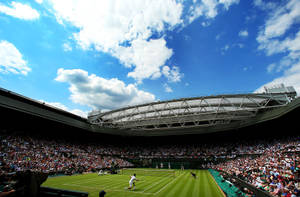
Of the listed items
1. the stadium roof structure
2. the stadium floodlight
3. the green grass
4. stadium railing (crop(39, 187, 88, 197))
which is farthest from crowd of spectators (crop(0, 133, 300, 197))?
stadium railing (crop(39, 187, 88, 197))

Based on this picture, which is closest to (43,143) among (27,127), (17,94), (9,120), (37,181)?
(27,127)

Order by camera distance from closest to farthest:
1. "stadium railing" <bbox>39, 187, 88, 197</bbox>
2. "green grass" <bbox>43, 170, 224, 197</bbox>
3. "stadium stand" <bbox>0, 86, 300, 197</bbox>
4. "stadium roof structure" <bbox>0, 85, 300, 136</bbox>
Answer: "stadium railing" <bbox>39, 187, 88, 197</bbox>
"green grass" <bbox>43, 170, 224, 197</bbox>
"stadium stand" <bbox>0, 86, 300, 197</bbox>
"stadium roof structure" <bbox>0, 85, 300, 136</bbox>

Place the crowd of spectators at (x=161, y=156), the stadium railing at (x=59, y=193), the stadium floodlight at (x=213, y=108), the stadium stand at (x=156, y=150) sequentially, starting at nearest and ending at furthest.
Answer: the stadium railing at (x=59, y=193)
the crowd of spectators at (x=161, y=156)
the stadium stand at (x=156, y=150)
the stadium floodlight at (x=213, y=108)

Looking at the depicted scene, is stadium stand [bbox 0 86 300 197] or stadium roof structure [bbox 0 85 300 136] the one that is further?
stadium roof structure [bbox 0 85 300 136]

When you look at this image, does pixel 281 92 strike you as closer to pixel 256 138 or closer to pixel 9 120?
pixel 256 138

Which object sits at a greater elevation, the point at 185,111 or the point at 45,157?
the point at 185,111

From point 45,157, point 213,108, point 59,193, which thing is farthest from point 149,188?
point 45,157

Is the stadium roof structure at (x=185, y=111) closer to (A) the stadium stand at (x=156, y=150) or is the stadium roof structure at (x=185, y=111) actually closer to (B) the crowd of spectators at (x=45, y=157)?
(A) the stadium stand at (x=156, y=150)

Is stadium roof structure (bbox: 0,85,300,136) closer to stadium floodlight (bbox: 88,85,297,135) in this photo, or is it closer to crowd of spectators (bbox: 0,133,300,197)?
stadium floodlight (bbox: 88,85,297,135)

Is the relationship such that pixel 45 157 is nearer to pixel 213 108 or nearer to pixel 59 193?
pixel 59 193

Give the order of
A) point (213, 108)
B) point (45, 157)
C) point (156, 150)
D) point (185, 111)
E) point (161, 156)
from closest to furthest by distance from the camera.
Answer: point (45, 157) → point (213, 108) → point (185, 111) → point (161, 156) → point (156, 150)

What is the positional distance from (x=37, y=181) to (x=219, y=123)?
35092 millimetres

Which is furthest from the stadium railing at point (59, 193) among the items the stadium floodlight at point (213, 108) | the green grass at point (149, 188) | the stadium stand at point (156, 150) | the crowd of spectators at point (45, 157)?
the stadium floodlight at point (213, 108)

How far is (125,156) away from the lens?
43.8m
